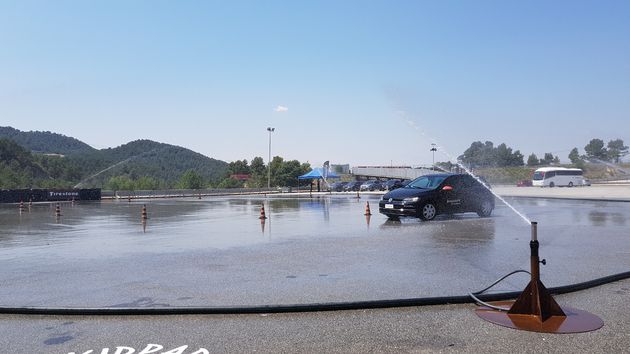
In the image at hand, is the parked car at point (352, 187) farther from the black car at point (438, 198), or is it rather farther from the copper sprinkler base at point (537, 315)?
the copper sprinkler base at point (537, 315)

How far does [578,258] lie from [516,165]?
132m

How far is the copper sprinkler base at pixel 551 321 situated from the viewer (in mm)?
5148

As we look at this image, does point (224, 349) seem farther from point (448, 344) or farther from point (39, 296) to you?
point (39, 296)

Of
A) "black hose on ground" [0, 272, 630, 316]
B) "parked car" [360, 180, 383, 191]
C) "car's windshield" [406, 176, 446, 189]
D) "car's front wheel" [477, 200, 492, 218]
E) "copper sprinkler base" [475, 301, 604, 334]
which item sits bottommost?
"copper sprinkler base" [475, 301, 604, 334]

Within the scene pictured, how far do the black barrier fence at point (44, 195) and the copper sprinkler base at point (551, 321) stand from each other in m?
41.0

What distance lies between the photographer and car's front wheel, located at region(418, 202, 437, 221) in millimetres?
17109

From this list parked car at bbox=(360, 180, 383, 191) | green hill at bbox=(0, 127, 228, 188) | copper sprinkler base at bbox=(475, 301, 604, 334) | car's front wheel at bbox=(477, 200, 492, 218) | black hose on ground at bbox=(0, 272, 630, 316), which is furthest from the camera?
green hill at bbox=(0, 127, 228, 188)

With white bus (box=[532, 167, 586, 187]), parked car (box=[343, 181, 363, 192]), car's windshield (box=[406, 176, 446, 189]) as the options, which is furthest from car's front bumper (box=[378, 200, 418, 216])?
white bus (box=[532, 167, 586, 187])

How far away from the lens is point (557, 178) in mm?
67812

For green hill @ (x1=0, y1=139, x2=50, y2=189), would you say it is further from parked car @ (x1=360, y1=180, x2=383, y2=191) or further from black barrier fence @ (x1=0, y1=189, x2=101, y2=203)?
parked car @ (x1=360, y1=180, x2=383, y2=191)

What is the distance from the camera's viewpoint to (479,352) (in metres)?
4.53

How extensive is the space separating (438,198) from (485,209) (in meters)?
2.33

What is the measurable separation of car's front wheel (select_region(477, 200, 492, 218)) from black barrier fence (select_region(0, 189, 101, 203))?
113ft

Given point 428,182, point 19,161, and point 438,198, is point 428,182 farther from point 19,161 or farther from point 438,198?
point 19,161
